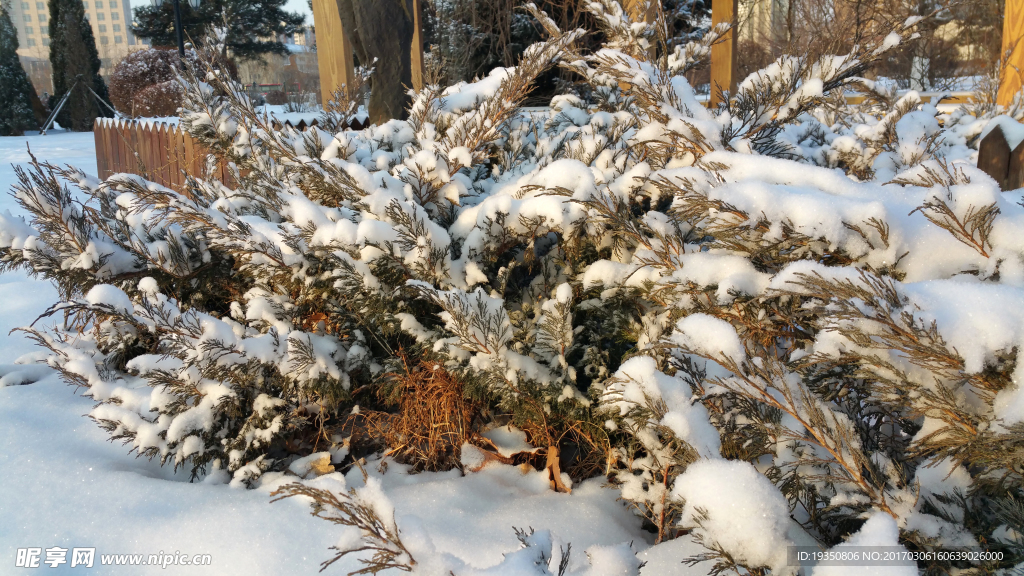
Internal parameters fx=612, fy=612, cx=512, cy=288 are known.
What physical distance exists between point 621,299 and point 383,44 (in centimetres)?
569

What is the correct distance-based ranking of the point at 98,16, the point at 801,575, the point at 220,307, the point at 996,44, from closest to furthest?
the point at 801,575 < the point at 220,307 < the point at 996,44 < the point at 98,16

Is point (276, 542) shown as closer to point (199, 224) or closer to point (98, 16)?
point (199, 224)

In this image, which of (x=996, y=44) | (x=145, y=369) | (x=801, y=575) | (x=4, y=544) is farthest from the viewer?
(x=996, y=44)

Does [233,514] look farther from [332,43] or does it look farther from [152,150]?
[152,150]

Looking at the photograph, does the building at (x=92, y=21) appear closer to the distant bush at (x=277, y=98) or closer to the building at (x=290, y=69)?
the building at (x=290, y=69)

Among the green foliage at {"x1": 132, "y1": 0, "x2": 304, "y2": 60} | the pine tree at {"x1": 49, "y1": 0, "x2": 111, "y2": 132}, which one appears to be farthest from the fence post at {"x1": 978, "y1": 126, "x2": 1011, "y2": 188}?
the green foliage at {"x1": 132, "y1": 0, "x2": 304, "y2": 60}

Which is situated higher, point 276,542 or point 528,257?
point 528,257

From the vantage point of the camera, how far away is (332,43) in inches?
244

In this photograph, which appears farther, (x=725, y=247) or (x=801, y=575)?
(x=725, y=247)

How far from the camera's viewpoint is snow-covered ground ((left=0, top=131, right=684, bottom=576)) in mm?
1525

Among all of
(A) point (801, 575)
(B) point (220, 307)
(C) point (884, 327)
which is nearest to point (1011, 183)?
(C) point (884, 327)

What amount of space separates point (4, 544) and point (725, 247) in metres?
2.02

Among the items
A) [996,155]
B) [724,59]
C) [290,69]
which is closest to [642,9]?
[996,155]

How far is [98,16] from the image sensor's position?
9725 cm
